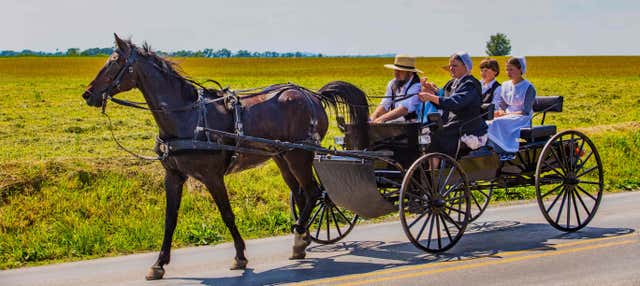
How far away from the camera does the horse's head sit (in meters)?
8.12

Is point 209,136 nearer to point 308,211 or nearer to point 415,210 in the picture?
point 308,211

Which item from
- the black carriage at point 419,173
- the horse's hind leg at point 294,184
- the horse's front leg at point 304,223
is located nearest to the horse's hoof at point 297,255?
the horse's front leg at point 304,223

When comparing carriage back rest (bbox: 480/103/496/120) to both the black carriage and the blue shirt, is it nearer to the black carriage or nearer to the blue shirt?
the black carriage

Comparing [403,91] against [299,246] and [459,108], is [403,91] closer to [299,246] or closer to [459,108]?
[459,108]

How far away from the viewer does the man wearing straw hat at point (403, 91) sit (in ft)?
32.1

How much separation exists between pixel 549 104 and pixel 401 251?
3.44m

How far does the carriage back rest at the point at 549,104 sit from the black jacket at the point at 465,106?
144cm

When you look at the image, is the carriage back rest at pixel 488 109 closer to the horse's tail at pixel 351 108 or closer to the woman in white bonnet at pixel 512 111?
the woman in white bonnet at pixel 512 111

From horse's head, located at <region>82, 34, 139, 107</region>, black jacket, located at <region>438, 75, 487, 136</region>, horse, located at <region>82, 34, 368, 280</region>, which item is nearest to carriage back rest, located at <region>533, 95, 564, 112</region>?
black jacket, located at <region>438, 75, 487, 136</region>

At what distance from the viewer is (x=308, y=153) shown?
9539 millimetres

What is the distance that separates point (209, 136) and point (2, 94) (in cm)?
3399

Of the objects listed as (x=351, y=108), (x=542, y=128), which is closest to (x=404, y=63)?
(x=351, y=108)

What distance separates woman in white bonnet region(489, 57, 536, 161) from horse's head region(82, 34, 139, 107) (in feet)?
14.7

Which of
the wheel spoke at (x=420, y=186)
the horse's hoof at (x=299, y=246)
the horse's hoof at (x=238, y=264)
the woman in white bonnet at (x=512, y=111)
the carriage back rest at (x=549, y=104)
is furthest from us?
the carriage back rest at (x=549, y=104)
